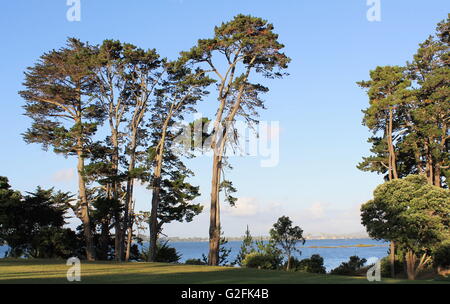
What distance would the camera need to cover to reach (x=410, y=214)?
88.8ft

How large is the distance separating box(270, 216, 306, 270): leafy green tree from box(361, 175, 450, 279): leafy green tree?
645 cm

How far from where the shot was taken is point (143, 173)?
29.3 meters

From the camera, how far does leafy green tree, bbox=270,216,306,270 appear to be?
34062 millimetres

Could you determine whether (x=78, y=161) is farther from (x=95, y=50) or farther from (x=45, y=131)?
(x=95, y=50)

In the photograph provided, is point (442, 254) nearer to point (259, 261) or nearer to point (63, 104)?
point (259, 261)

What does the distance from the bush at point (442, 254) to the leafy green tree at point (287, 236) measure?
9.71m

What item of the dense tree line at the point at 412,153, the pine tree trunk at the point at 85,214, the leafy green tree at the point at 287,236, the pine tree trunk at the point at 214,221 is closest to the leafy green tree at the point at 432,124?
the dense tree line at the point at 412,153

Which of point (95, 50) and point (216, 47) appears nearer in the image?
point (216, 47)

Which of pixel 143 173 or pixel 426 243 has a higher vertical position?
pixel 143 173

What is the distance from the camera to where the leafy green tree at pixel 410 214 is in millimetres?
27047

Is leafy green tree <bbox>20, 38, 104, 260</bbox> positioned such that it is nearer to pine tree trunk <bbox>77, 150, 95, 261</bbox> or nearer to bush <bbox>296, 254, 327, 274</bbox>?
pine tree trunk <bbox>77, 150, 95, 261</bbox>
